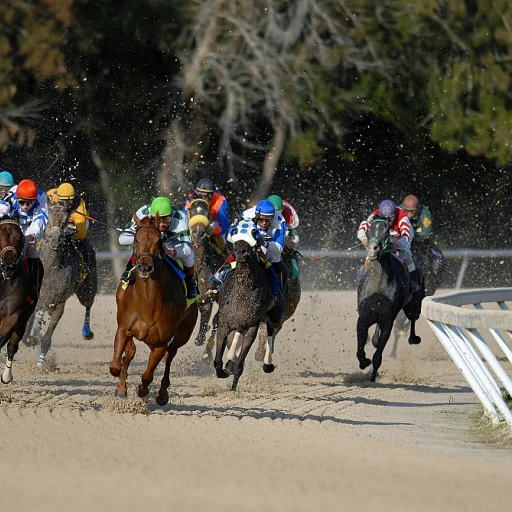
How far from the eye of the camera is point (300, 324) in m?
17.6

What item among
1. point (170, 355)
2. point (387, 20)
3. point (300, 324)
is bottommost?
point (300, 324)

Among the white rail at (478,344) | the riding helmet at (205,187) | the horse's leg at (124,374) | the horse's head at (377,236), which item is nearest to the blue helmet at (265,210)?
the horse's head at (377,236)

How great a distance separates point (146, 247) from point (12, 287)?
1891 millimetres

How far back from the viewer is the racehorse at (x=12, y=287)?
9.71 metres

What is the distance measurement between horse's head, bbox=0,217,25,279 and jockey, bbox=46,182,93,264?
2657mm

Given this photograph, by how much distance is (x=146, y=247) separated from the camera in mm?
8711

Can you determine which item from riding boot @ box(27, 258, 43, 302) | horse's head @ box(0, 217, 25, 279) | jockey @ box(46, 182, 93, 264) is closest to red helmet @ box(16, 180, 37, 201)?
riding boot @ box(27, 258, 43, 302)

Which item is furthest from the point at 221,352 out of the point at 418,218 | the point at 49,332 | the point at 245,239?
the point at 418,218

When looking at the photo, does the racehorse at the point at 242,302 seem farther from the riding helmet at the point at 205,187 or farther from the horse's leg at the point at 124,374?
the riding helmet at the point at 205,187

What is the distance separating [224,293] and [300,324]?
6.65 meters

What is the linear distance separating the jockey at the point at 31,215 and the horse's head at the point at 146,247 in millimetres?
1726

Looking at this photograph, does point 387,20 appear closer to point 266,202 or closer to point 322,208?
point 322,208

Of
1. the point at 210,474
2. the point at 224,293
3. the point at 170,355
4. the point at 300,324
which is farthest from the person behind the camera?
the point at 300,324

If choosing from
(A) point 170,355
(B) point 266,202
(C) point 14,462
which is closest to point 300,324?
(B) point 266,202
